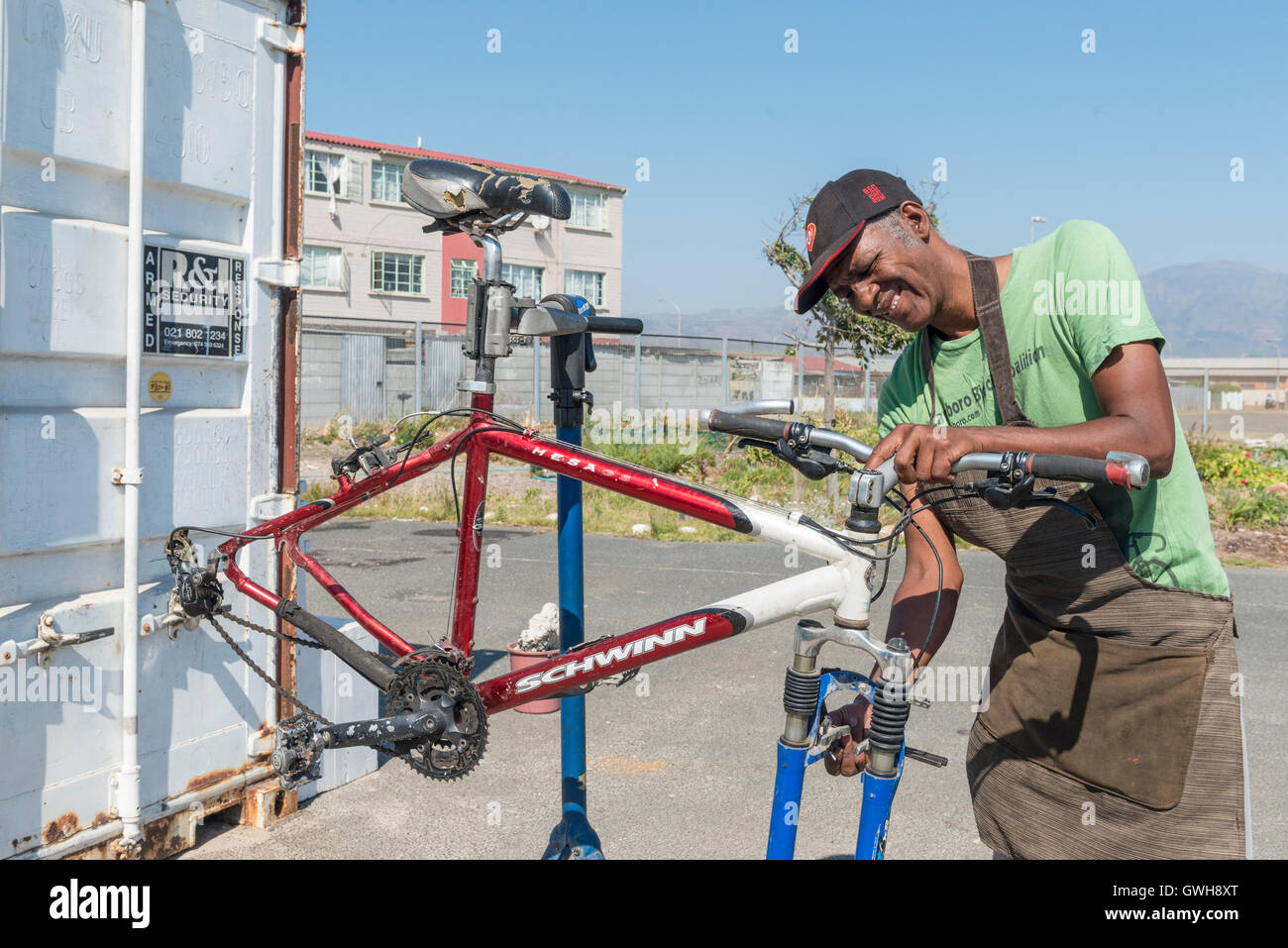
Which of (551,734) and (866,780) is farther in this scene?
Result: (551,734)

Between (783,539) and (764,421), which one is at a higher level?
(764,421)

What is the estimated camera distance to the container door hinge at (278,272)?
13.6ft

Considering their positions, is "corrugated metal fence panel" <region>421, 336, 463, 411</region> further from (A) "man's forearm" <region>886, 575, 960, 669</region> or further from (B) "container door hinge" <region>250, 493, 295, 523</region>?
(A) "man's forearm" <region>886, 575, 960, 669</region>

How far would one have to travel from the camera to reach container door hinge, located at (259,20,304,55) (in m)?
4.06

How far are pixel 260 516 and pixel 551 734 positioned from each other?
1.93 metres

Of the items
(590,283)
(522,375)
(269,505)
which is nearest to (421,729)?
(269,505)

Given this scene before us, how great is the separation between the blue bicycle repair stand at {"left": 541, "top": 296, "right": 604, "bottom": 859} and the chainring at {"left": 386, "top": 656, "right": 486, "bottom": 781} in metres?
0.45

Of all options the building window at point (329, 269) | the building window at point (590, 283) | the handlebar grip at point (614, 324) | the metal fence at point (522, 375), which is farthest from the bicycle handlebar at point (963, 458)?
the building window at point (590, 283)

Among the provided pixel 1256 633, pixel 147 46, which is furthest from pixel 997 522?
pixel 1256 633

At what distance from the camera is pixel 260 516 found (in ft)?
13.7

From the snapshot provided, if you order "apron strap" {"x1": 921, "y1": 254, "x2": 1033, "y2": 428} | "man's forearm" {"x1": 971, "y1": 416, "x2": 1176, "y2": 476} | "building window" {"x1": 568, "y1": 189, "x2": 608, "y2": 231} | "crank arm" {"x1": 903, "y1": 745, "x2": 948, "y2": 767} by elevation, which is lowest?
"crank arm" {"x1": 903, "y1": 745, "x2": 948, "y2": 767}

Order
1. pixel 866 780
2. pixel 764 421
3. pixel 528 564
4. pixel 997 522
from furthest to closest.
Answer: pixel 528 564 < pixel 997 522 < pixel 764 421 < pixel 866 780

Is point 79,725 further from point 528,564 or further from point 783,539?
point 528,564

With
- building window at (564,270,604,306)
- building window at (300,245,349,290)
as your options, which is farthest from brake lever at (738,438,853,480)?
building window at (564,270,604,306)
